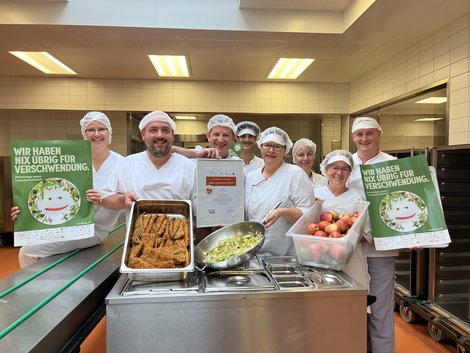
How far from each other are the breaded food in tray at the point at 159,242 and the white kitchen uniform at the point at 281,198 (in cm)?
52

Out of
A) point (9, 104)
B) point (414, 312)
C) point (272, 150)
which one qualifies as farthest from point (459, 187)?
point (9, 104)

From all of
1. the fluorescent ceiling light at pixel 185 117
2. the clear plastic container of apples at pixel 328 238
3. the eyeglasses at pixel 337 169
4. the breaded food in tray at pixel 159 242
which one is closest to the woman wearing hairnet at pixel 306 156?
the eyeglasses at pixel 337 169

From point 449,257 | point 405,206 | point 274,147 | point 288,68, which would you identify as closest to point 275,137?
point 274,147

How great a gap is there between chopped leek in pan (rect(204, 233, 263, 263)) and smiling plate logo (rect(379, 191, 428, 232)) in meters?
0.64

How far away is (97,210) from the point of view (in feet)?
6.54

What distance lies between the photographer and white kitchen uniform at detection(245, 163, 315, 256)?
1.90 metres

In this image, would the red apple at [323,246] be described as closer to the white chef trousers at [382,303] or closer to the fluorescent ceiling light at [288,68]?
the white chef trousers at [382,303]

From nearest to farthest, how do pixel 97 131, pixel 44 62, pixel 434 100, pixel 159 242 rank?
pixel 159 242 → pixel 97 131 → pixel 434 100 → pixel 44 62

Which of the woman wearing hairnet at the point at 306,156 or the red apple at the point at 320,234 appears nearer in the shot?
the red apple at the point at 320,234

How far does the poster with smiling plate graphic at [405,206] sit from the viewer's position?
59.4 inches

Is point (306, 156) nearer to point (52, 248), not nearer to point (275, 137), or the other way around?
point (275, 137)

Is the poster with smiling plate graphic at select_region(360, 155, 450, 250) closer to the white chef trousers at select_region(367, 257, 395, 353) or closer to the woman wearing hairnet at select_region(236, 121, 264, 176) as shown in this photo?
the white chef trousers at select_region(367, 257, 395, 353)

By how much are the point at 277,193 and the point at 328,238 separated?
581mm

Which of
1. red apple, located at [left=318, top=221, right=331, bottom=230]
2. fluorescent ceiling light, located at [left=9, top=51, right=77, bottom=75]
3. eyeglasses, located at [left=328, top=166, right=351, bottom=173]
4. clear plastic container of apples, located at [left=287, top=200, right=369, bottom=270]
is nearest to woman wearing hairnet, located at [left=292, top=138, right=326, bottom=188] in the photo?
eyeglasses, located at [left=328, top=166, right=351, bottom=173]
